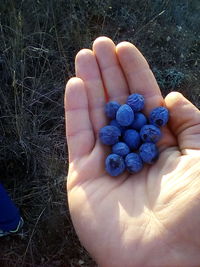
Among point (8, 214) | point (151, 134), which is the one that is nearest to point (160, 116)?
point (151, 134)

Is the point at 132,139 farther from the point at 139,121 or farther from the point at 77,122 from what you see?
the point at 77,122

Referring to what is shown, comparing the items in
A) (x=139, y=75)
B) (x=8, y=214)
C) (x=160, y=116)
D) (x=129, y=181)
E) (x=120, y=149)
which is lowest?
(x=8, y=214)

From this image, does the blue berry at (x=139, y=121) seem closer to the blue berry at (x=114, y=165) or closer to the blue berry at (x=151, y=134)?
the blue berry at (x=151, y=134)

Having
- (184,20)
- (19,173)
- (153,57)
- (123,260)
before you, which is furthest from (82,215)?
(184,20)

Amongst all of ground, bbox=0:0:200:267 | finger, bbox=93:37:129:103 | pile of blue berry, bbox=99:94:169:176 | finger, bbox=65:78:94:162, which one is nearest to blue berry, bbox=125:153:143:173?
pile of blue berry, bbox=99:94:169:176

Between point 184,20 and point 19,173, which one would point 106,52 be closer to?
point 19,173

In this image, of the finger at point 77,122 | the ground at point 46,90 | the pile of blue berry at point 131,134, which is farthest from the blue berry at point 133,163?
the ground at point 46,90

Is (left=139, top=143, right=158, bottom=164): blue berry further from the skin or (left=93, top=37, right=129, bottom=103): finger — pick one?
(left=93, top=37, right=129, bottom=103): finger
